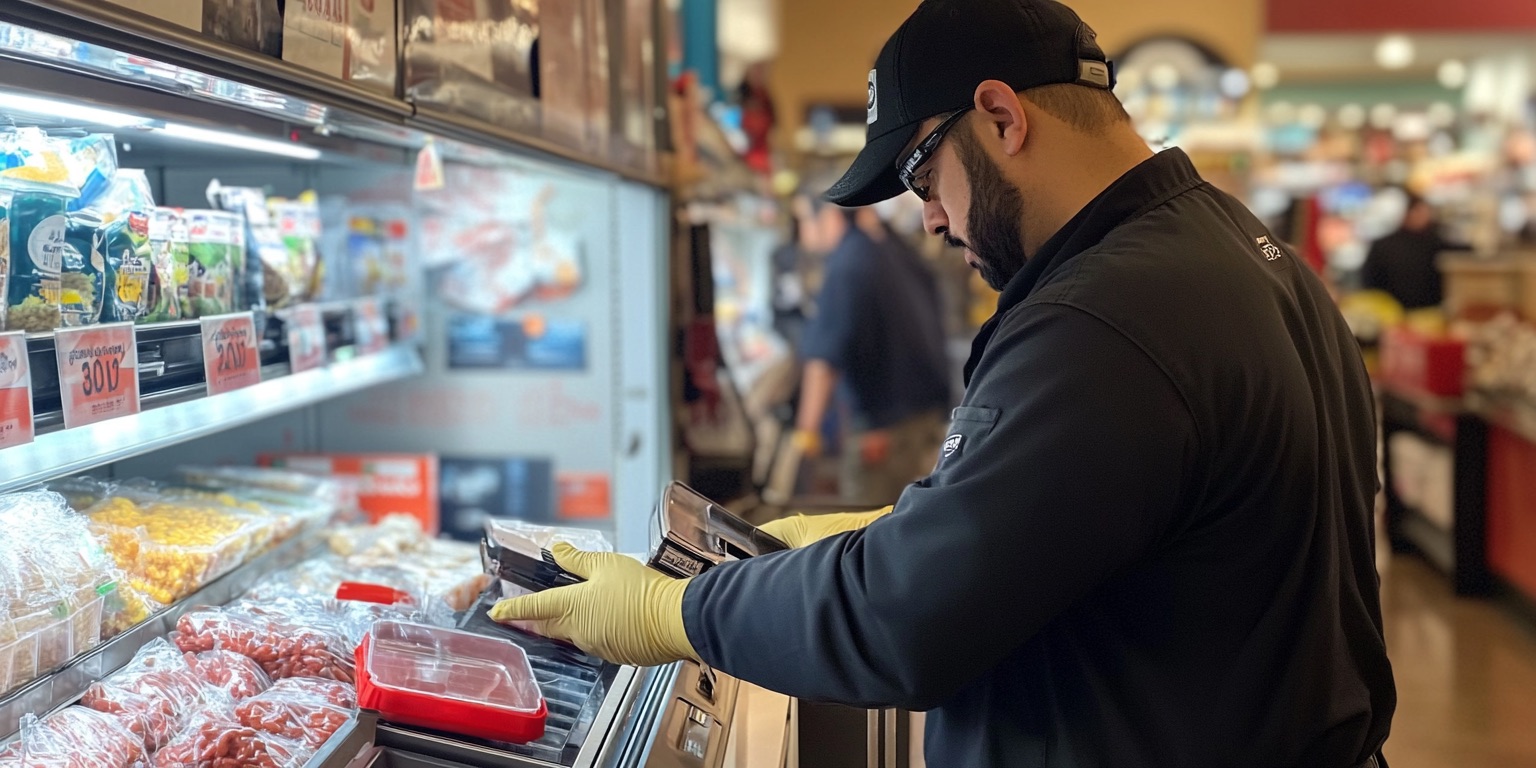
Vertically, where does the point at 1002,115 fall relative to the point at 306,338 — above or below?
above

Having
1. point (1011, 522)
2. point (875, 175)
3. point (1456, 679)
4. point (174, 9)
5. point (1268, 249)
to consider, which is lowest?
point (1456, 679)

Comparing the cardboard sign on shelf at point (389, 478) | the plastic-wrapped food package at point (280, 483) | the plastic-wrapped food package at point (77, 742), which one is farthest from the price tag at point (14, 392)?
the cardboard sign on shelf at point (389, 478)

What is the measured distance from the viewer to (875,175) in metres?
1.59

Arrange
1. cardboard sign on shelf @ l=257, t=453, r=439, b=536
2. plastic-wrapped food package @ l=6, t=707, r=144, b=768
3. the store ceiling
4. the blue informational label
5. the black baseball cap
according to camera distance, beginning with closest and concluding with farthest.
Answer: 1. plastic-wrapped food package @ l=6, t=707, r=144, b=768
2. the black baseball cap
3. cardboard sign on shelf @ l=257, t=453, r=439, b=536
4. the blue informational label
5. the store ceiling

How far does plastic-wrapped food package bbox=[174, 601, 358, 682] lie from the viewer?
1.71 meters

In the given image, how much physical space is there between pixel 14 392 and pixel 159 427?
14.0 inches

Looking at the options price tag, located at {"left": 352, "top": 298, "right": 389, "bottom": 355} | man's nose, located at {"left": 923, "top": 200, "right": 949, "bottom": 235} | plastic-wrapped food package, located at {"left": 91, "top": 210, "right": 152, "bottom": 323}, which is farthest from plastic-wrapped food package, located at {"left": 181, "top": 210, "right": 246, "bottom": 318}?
man's nose, located at {"left": 923, "top": 200, "right": 949, "bottom": 235}

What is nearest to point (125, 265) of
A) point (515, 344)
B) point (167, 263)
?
point (167, 263)

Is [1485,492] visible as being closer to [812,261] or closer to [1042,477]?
[812,261]

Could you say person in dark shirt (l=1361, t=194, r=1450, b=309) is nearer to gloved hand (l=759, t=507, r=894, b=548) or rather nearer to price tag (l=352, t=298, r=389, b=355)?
gloved hand (l=759, t=507, r=894, b=548)

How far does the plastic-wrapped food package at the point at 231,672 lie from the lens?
163 centimetres

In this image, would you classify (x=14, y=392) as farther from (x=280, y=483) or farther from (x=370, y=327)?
(x=370, y=327)

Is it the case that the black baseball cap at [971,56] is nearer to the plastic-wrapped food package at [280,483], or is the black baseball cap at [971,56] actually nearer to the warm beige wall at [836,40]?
the plastic-wrapped food package at [280,483]

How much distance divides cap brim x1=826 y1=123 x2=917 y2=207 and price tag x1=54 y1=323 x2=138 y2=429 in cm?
91
